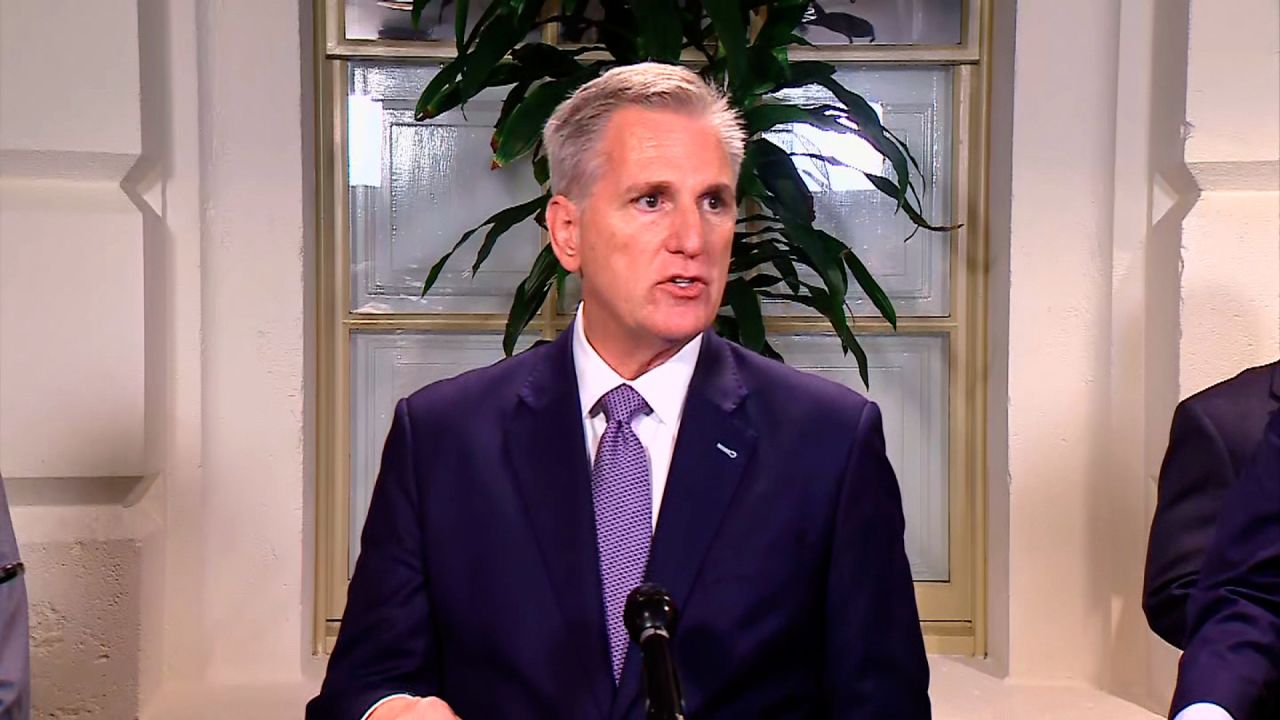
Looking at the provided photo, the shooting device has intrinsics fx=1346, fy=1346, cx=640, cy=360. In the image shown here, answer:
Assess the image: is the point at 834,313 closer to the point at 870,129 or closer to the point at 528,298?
the point at 870,129

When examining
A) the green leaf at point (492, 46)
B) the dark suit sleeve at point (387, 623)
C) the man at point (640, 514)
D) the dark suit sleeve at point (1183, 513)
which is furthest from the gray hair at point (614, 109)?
the dark suit sleeve at point (1183, 513)

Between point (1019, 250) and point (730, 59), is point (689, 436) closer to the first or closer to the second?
point (730, 59)

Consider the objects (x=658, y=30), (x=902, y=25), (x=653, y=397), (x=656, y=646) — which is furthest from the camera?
(x=902, y=25)

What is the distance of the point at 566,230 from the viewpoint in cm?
165

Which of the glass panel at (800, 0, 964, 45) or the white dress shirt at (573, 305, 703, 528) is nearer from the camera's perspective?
the white dress shirt at (573, 305, 703, 528)

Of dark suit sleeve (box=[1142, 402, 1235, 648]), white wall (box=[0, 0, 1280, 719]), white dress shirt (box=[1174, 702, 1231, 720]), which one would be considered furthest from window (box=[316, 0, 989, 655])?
white dress shirt (box=[1174, 702, 1231, 720])

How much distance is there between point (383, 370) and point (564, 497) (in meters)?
1.51

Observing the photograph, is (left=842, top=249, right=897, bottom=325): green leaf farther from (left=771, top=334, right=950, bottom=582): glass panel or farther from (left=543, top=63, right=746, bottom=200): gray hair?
(left=543, top=63, right=746, bottom=200): gray hair

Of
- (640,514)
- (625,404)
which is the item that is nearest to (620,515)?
(640,514)

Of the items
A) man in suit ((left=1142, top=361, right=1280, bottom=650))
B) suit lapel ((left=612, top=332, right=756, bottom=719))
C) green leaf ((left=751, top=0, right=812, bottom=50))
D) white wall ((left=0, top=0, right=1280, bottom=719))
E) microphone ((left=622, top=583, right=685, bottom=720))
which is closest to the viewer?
microphone ((left=622, top=583, right=685, bottom=720))

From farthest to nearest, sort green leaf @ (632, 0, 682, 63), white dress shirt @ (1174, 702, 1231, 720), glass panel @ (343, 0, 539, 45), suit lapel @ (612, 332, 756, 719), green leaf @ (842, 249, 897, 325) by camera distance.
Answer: glass panel @ (343, 0, 539, 45)
green leaf @ (842, 249, 897, 325)
green leaf @ (632, 0, 682, 63)
suit lapel @ (612, 332, 756, 719)
white dress shirt @ (1174, 702, 1231, 720)

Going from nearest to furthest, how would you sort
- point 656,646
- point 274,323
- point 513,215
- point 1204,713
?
point 656,646, point 1204,713, point 513,215, point 274,323

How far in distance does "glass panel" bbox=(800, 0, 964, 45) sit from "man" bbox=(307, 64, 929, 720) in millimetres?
1385

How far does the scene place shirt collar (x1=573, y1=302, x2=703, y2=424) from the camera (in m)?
1.60
